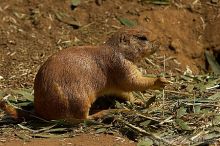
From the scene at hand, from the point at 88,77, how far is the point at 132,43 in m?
0.59

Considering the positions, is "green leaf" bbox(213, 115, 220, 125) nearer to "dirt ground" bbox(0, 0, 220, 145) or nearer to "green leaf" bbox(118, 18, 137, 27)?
"dirt ground" bbox(0, 0, 220, 145)

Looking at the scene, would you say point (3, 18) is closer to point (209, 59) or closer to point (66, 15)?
point (66, 15)

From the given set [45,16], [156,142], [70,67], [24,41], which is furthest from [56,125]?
[45,16]

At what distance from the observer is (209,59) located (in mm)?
8172

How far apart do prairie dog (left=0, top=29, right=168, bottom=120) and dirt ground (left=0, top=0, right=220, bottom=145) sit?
1.52 metres

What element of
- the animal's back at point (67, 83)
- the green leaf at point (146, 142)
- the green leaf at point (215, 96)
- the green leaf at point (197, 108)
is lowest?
the green leaf at point (146, 142)

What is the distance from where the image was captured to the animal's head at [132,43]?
6008 mm

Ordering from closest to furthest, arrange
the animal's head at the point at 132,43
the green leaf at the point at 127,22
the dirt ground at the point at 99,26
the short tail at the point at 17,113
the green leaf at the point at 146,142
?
the green leaf at the point at 146,142
the short tail at the point at 17,113
the animal's head at the point at 132,43
the dirt ground at the point at 99,26
the green leaf at the point at 127,22

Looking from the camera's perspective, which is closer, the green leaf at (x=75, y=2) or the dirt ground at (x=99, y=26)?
the dirt ground at (x=99, y=26)

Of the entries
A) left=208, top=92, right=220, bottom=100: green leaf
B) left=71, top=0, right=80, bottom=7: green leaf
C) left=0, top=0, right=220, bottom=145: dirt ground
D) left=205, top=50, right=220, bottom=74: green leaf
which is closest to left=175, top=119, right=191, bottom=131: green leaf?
left=208, top=92, right=220, bottom=100: green leaf

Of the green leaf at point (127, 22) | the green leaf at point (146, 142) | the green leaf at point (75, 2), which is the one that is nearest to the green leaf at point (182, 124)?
the green leaf at point (146, 142)

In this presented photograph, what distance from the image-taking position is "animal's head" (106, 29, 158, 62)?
6008 millimetres

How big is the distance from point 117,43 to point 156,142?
1089 millimetres

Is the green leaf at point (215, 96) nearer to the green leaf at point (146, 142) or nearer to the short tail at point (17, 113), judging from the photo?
the green leaf at point (146, 142)
